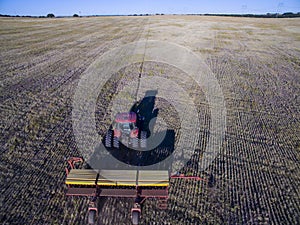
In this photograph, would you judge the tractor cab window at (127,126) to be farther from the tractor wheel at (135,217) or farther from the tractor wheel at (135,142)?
the tractor wheel at (135,217)

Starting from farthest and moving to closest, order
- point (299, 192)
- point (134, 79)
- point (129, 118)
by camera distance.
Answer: point (134, 79)
point (129, 118)
point (299, 192)

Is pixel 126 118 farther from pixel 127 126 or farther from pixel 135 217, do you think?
pixel 135 217

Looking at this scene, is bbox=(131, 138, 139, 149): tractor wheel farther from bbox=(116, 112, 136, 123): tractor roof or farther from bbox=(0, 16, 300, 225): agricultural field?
bbox=(0, 16, 300, 225): agricultural field

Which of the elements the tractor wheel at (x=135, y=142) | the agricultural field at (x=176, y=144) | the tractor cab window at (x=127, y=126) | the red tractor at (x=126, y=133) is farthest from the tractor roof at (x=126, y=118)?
the agricultural field at (x=176, y=144)

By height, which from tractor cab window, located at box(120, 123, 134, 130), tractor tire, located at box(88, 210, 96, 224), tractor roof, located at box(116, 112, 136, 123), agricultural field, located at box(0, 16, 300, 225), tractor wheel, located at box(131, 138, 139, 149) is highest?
tractor roof, located at box(116, 112, 136, 123)

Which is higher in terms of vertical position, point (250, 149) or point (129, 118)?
point (129, 118)

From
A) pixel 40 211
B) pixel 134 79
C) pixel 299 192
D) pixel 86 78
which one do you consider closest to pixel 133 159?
pixel 40 211

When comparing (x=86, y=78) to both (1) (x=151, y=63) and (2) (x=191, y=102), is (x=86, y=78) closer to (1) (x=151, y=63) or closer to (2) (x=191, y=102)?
(1) (x=151, y=63)

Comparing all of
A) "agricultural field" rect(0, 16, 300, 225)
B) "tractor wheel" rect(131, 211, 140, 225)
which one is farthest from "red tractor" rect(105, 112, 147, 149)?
"tractor wheel" rect(131, 211, 140, 225)


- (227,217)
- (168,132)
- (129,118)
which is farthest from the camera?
(168,132)
